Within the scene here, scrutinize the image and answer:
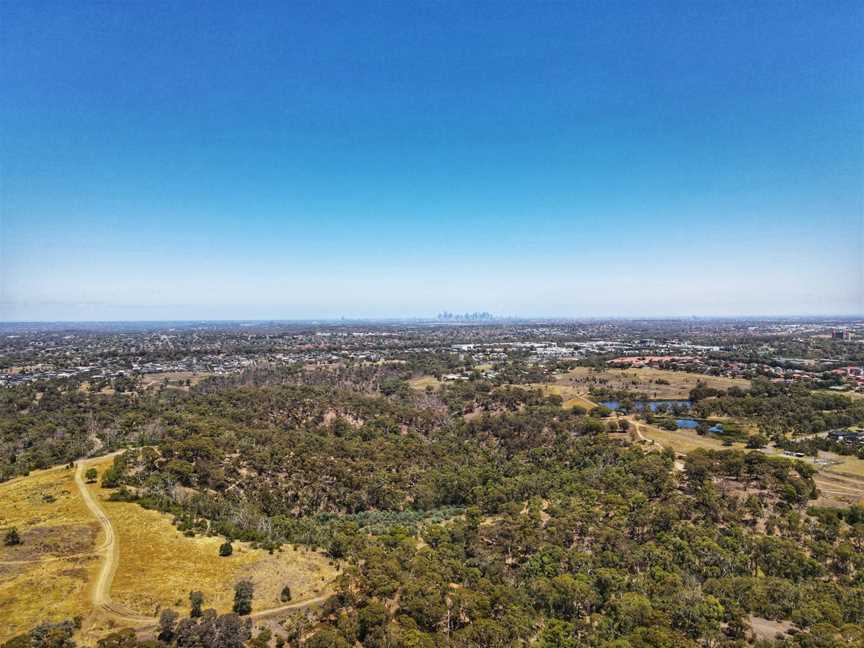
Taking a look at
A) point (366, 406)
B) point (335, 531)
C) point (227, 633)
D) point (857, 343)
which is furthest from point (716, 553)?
point (857, 343)

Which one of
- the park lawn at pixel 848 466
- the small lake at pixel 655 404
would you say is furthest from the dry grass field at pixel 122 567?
the small lake at pixel 655 404

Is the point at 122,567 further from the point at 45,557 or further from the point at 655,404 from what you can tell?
the point at 655,404

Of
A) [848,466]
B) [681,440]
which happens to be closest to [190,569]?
[681,440]

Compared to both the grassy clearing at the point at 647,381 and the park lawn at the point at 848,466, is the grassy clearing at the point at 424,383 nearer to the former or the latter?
the grassy clearing at the point at 647,381

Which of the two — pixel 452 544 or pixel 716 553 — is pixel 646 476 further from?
pixel 452 544

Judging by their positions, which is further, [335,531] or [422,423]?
[422,423]
